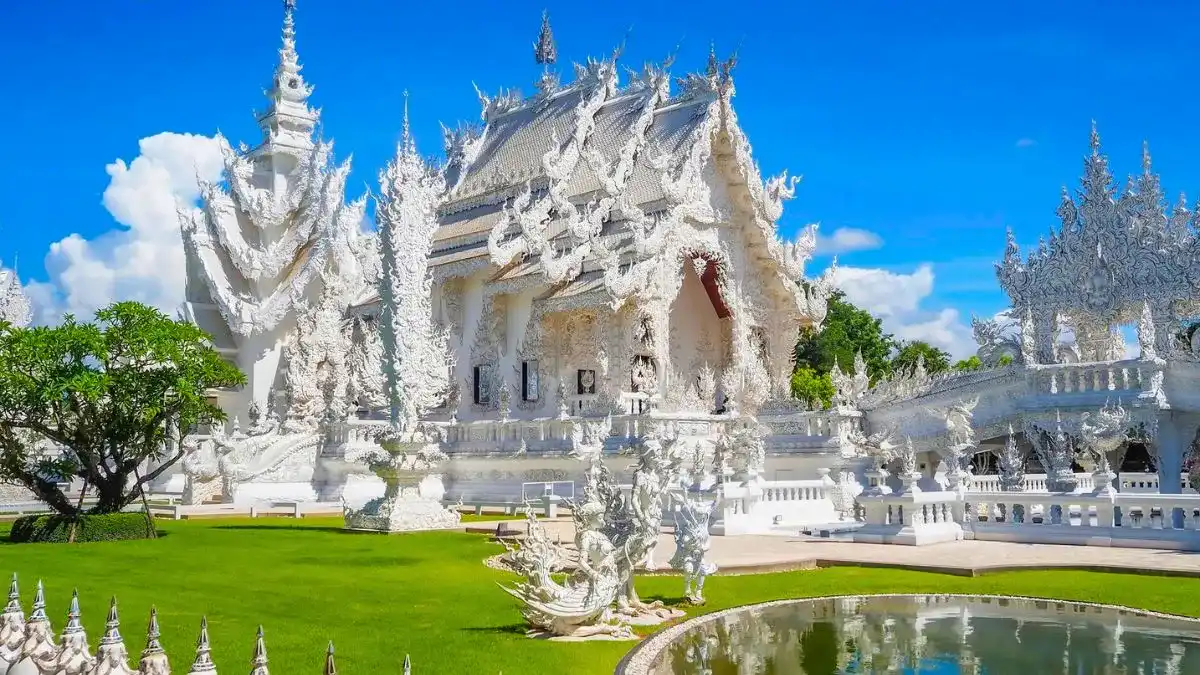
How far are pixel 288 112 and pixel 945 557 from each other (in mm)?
25581

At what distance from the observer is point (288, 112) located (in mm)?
31484

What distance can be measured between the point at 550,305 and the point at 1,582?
13744 mm

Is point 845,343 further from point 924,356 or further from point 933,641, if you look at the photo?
point 933,641

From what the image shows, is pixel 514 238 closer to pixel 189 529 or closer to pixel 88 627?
pixel 189 529

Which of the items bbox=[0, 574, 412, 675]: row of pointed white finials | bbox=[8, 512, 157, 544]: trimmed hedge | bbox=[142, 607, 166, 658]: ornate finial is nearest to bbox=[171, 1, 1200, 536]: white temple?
bbox=[8, 512, 157, 544]: trimmed hedge

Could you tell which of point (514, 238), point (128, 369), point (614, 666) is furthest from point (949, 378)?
point (614, 666)

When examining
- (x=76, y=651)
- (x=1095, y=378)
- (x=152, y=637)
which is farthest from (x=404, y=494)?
(x=1095, y=378)

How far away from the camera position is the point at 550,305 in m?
22.0

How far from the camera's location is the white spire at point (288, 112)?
31.2m

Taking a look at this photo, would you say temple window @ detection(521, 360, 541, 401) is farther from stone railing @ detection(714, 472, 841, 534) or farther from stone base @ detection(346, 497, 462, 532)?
stone railing @ detection(714, 472, 841, 534)

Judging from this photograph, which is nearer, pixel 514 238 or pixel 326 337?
pixel 514 238

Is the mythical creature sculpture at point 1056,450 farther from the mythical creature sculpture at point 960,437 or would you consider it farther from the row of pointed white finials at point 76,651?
the row of pointed white finials at point 76,651

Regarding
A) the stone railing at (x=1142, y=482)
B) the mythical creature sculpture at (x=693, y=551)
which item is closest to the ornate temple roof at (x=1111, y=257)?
the stone railing at (x=1142, y=482)

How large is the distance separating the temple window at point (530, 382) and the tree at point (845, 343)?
1924 cm
